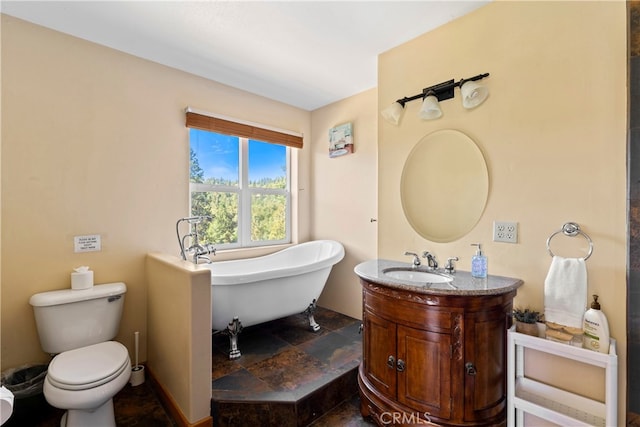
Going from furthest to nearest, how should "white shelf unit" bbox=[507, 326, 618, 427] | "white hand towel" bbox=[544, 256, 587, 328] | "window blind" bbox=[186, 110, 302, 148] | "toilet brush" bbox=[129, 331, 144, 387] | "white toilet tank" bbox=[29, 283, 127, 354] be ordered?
"window blind" bbox=[186, 110, 302, 148], "toilet brush" bbox=[129, 331, 144, 387], "white toilet tank" bbox=[29, 283, 127, 354], "white hand towel" bbox=[544, 256, 587, 328], "white shelf unit" bbox=[507, 326, 618, 427]

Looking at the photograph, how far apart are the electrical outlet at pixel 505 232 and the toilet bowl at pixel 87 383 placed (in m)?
2.26

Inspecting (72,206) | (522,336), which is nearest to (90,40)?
(72,206)

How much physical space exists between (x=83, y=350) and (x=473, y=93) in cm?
281

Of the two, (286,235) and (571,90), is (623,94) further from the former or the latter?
(286,235)

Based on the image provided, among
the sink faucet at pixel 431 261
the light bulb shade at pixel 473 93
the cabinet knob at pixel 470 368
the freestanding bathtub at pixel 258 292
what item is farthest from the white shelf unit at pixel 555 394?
the freestanding bathtub at pixel 258 292

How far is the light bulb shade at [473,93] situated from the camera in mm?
1704

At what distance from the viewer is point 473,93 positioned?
1714 millimetres

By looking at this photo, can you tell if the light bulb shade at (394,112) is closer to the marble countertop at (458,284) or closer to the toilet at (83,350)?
the marble countertop at (458,284)

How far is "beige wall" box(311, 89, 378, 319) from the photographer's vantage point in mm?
2846

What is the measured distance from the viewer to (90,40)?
2.05m

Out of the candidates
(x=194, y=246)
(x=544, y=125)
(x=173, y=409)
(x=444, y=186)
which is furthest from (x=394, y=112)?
(x=173, y=409)

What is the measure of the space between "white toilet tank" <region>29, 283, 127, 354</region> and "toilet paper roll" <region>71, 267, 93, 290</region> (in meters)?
0.03

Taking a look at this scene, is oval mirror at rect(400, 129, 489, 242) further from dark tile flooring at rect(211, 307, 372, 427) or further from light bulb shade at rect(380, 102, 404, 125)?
dark tile flooring at rect(211, 307, 372, 427)

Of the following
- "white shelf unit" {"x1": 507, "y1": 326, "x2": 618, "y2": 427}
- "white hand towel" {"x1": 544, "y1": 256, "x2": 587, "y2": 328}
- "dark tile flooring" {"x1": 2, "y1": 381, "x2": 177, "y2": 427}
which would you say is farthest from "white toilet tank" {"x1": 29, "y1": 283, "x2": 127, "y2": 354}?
"white hand towel" {"x1": 544, "y1": 256, "x2": 587, "y2": 328}
